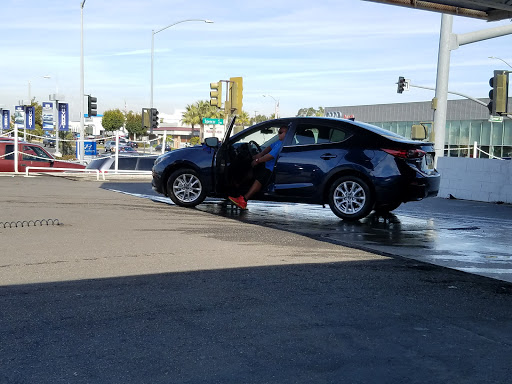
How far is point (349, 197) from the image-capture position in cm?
1177

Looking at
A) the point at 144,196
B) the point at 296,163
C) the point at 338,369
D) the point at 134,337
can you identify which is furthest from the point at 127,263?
the point at 144,196

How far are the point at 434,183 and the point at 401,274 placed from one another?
17.0 ft

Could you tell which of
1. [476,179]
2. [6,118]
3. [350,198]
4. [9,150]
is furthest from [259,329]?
[6,118]

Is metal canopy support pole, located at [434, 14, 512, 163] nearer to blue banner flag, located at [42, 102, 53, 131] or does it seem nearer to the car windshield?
the car windshield

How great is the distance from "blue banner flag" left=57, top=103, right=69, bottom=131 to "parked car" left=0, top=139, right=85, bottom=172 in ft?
62.0

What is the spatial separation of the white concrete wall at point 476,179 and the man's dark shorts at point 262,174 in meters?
7.37

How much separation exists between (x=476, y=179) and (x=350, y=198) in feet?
24.3

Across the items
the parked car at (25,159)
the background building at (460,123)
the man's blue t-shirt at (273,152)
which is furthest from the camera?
the background building at (460,123)

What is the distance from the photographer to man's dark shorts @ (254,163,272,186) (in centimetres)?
1227

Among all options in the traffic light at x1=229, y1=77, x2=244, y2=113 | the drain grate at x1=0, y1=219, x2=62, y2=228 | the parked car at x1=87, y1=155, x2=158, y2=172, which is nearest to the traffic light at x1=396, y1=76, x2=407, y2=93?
the parked car at x1=87, y1=155, x2=158, y2=172

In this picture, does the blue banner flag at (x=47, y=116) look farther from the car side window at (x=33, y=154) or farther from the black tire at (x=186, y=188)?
the black tire at (x=186, y=188)

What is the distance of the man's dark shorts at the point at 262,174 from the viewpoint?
12.3 metres

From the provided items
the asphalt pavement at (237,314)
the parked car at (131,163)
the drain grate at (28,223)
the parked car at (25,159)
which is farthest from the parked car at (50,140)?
the asphalt pavement at (237,314)

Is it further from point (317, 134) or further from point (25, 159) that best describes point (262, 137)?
point (25, 159)
